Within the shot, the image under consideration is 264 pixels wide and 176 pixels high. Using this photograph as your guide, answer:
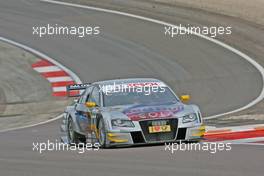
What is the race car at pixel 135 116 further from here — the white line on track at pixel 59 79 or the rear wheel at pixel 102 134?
the white line on track at pixel 59 79

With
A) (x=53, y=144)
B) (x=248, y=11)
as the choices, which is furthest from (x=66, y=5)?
(x=53, y=144)

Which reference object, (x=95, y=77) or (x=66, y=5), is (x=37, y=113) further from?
(x=66, y=5)

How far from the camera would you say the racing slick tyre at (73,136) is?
55.9 feet

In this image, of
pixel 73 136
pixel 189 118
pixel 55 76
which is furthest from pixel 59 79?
pixel 189 118

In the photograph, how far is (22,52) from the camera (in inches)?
1308

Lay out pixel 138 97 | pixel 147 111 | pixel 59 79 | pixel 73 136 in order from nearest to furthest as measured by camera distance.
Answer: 1. pixel 147 111
2. pixel 138 97
3. pixel 73 136
4. pixel 59 79

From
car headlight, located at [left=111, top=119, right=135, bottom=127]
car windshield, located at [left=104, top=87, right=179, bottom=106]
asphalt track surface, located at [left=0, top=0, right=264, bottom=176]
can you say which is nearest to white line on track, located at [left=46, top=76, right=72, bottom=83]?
asphalt track surface, located at [left=0, top=0, right=264, bottom=176]

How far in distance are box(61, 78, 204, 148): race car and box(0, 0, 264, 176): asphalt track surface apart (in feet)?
0.87

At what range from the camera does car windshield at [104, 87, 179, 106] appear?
1602cm

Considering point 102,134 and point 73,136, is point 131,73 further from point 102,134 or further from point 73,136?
point 102,134

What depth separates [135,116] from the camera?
15.1 metres

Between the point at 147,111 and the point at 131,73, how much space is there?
14816 millimetres

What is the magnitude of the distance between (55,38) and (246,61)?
8294 millimetres

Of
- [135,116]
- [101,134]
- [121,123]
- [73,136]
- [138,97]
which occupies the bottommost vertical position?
[73,136]
